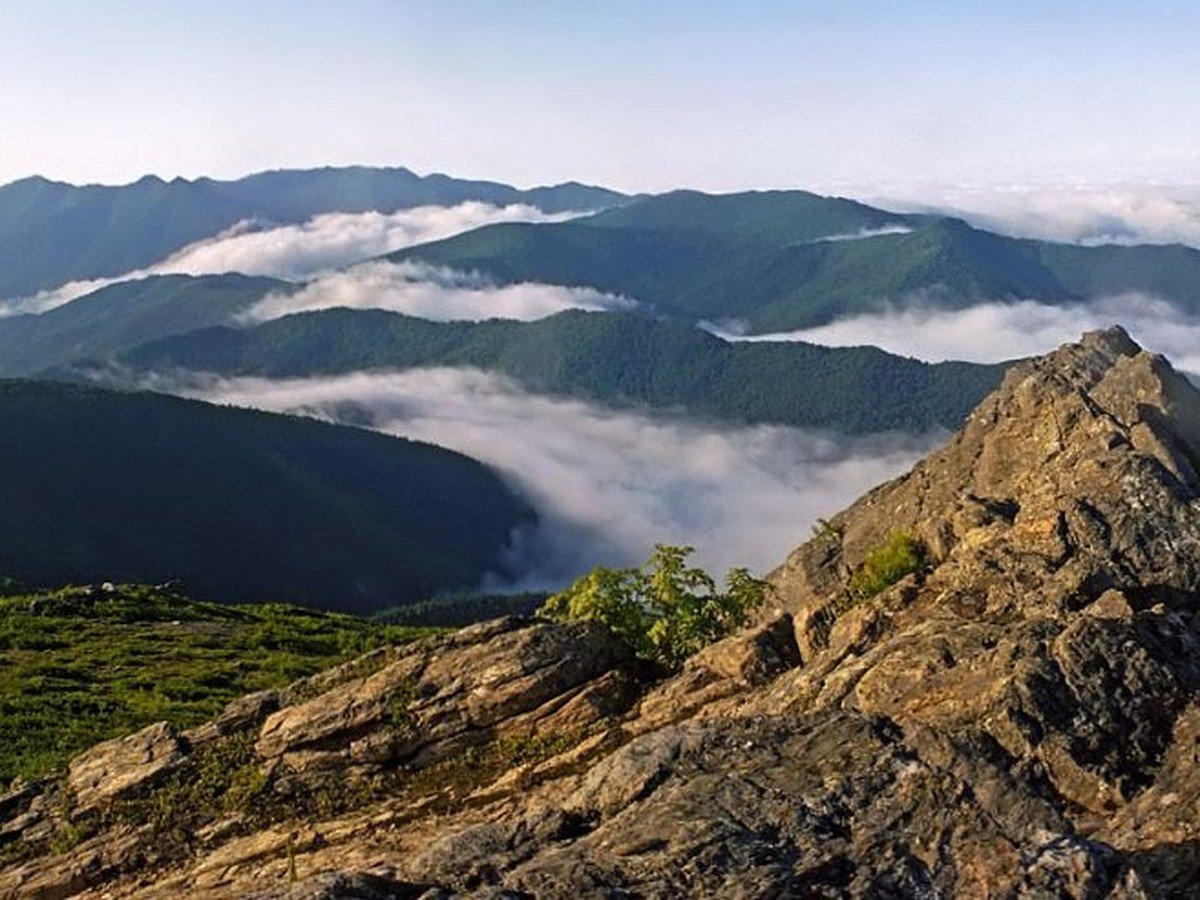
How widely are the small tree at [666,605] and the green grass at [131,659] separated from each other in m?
25.3

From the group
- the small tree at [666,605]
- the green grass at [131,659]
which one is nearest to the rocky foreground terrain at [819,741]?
the small tree at [666,605]

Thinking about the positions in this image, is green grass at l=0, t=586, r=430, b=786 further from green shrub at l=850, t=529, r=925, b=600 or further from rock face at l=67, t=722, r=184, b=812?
green shrub at l=850, t=529, r=925, b=600

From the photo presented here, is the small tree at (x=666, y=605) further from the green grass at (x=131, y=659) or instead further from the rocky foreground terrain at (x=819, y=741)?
Answer: the green grass at (x=131, y=659)

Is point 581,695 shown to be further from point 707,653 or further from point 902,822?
point 902,822

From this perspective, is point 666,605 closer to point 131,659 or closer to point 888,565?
point 888,565

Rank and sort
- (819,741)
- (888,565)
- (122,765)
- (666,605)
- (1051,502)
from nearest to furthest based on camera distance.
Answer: (819,741) → (1051,502) → (888,565) → (122,765) → (666,605)

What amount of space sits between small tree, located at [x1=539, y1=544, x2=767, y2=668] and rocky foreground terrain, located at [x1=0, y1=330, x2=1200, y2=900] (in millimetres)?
1569

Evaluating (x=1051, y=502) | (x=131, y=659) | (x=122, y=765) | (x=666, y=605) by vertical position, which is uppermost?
(x=1051, y=502)

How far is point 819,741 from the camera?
23438mm

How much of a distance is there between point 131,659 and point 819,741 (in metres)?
72.1

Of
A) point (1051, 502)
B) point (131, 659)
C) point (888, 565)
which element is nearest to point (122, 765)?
point (888, 565)

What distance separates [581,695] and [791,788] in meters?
13.6

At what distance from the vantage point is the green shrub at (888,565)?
3353 cm

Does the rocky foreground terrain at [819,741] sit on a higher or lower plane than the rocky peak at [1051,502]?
lower
